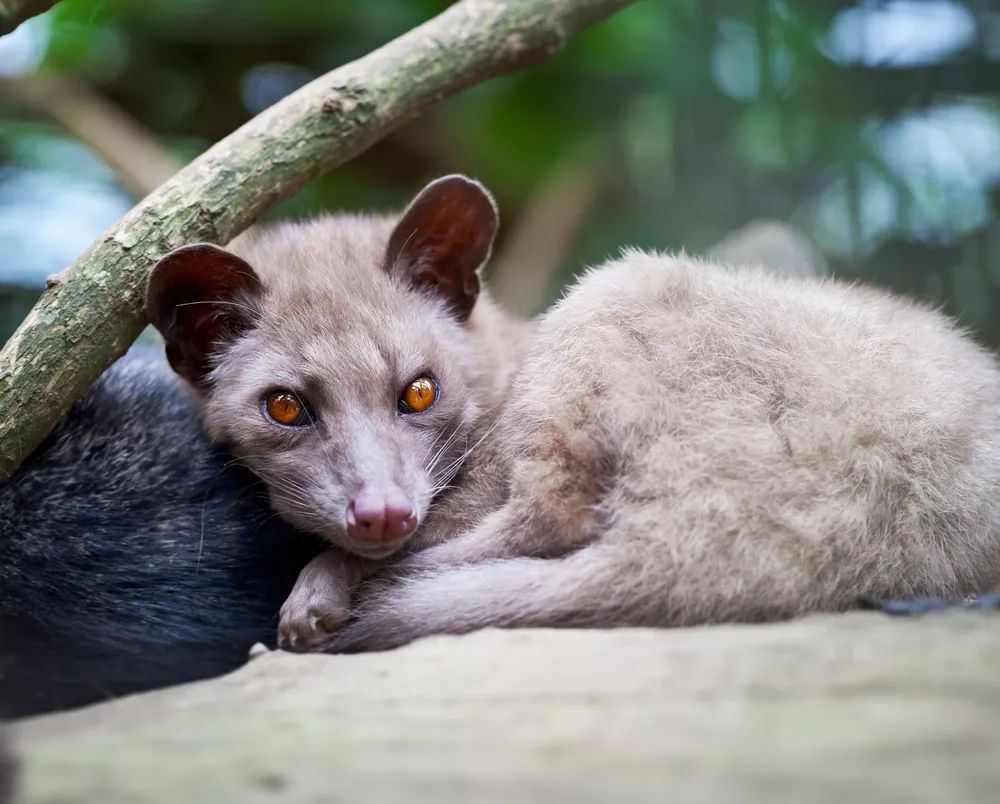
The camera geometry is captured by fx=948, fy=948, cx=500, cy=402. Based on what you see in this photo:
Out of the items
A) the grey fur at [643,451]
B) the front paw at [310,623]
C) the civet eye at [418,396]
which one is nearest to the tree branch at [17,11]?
the grey fur at [643,451]

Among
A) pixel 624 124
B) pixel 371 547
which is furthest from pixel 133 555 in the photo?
pixel 624 124

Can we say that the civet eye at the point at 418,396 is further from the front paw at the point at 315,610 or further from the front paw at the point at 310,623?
the front paw at the point at 310,623

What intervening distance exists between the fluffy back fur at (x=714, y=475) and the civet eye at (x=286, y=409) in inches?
24.2

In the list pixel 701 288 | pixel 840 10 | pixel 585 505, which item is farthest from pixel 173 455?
pixel 840 10

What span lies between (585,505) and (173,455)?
1.50m

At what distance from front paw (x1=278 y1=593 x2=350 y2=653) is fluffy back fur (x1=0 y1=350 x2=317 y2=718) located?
0.50 feet

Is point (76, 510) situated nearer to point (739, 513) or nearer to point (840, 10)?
point (739, 513)

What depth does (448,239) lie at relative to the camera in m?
3.54

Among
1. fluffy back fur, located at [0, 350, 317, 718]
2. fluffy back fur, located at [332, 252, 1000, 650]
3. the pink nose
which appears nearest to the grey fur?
fluffy back fur, located at [332, 252, 1000, 650]

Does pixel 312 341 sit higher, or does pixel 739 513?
pixel 312 341

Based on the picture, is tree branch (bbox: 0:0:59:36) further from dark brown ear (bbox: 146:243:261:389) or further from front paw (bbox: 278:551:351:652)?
front paw (bbox: 278:551:351:652)

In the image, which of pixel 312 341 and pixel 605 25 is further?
pixel 605 25

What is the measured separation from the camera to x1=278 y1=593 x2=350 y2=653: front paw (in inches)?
109

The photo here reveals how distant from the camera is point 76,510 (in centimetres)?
306
